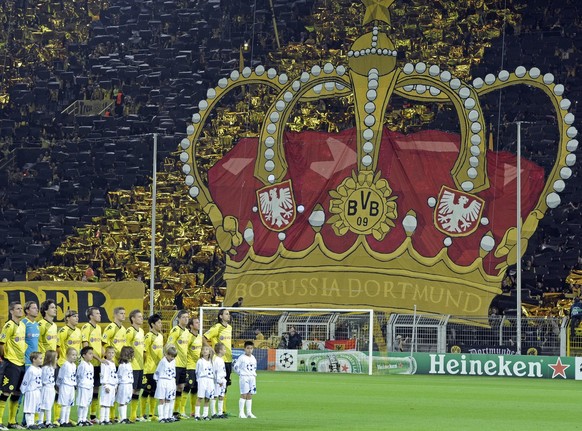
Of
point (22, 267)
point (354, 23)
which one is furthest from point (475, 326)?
point (22, 267)

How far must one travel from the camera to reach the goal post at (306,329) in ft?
108

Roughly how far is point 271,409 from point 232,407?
68cm

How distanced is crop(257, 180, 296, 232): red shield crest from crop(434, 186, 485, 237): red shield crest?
440cm

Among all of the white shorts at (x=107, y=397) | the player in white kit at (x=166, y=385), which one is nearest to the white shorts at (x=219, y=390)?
the player in white kit at (x=166, y=385)

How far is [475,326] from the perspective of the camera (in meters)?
33.8

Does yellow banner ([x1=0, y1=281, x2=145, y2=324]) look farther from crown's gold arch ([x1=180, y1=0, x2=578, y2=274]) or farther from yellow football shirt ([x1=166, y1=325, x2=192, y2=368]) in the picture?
crown's gold arch ([x1=180, y1=0, x2=578, y2=274])

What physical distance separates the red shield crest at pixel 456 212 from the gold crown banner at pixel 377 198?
39 millimetres

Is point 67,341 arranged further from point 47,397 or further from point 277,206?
point 277,206

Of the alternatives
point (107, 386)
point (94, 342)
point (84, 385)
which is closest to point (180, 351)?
point (94, 342)

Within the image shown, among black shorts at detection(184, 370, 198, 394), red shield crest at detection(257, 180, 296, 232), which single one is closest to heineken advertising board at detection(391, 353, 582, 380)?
red shield crest at detection(257, 180, 296, 232)

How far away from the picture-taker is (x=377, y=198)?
121 ft

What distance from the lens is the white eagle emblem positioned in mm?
35938

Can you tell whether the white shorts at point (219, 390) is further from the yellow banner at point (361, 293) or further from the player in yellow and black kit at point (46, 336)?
the yellow banner at point (361, 293)

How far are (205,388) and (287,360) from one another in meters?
14.6
